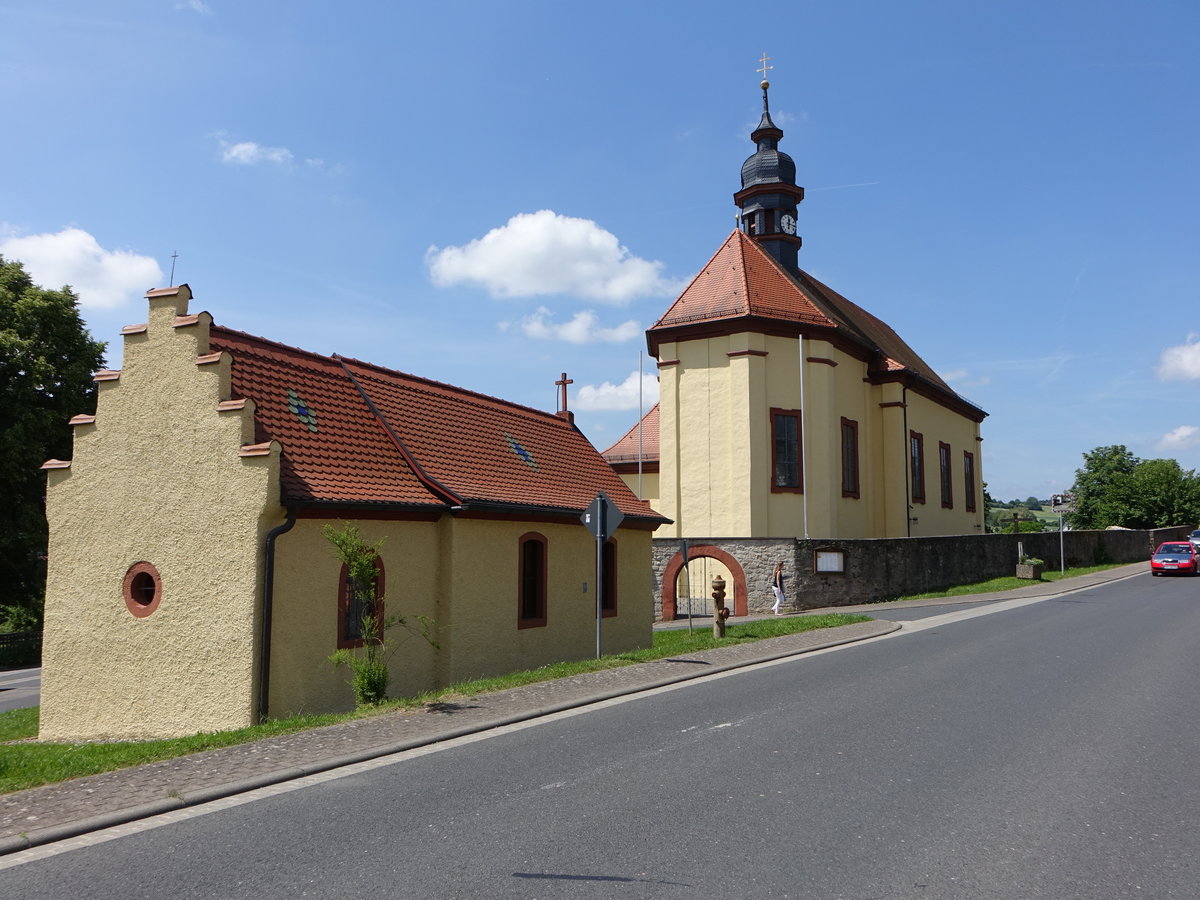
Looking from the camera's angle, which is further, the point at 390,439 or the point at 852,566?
the point at 852,566

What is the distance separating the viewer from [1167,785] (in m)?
6.68

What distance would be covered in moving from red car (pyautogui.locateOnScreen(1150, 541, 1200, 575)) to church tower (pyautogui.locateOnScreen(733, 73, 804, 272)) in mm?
19767

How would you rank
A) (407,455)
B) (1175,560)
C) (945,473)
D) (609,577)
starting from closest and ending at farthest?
(407,455) < (609,577) < (1175,560) < (945,473)

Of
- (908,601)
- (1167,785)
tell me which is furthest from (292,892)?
(908,601)

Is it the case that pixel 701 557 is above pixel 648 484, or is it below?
below

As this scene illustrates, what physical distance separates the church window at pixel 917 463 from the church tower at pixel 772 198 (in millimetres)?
8745

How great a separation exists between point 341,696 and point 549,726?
4.40m

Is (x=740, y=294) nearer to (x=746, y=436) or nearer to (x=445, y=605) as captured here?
(x=746, y=436)

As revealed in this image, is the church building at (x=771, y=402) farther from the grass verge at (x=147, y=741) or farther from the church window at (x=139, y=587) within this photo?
the church window at (x=139, y=587)

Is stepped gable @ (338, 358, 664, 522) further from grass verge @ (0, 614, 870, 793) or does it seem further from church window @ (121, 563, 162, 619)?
church window @ (121, 563, 162, 619)

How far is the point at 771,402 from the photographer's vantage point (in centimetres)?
2994

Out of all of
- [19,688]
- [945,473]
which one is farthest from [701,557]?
[19,688]

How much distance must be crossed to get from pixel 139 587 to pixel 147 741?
2596mm

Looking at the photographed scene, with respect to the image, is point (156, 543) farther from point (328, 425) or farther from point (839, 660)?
point (839, 660)
